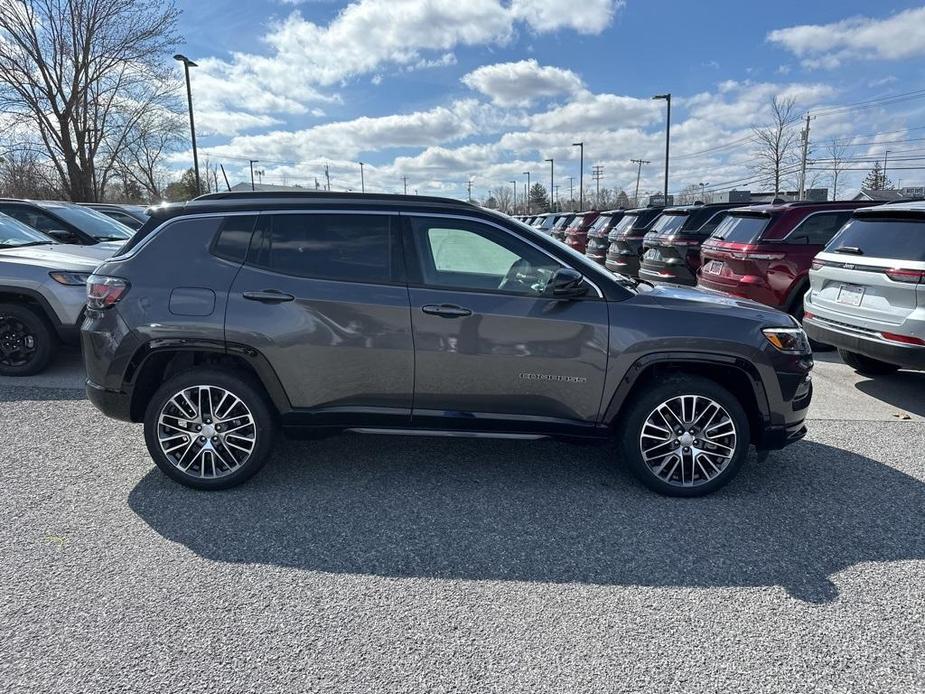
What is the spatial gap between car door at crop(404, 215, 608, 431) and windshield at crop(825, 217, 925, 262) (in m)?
3.47

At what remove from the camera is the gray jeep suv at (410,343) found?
11.8 feet

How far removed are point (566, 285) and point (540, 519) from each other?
54.1 inches

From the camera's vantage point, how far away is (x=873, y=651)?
2.45 meters

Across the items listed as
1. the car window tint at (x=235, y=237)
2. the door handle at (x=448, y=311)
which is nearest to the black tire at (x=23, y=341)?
the car window tint at (x=235, y=237)

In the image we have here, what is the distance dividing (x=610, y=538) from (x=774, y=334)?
5.33 ft

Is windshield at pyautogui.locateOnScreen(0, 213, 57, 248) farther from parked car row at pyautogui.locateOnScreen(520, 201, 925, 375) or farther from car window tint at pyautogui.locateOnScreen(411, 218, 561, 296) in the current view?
parked car row at pyautogui.locateOnScreen(520, 201, 925, 375)

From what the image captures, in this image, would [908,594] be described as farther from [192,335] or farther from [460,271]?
[192,335]

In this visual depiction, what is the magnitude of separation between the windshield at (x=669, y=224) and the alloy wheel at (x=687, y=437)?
7276 millimetres

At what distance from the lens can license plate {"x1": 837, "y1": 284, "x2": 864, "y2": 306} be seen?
554 centimetres

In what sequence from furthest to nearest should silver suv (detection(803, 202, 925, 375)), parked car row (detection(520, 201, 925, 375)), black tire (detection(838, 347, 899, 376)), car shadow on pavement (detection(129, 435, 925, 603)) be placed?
black tire (detection(838, 347, 899, 376)) → parked car row (detection(520, 201, 925, 375)) → silver suv (detection(803, 202, 925, 375)) → car shadow on pavement (detection(129, 435, 925, 603))

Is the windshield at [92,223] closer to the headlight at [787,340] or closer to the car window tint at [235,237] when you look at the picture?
the car window tint at [235,237]

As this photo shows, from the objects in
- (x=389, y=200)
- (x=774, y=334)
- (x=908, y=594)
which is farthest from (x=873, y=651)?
(x=389, y=200)

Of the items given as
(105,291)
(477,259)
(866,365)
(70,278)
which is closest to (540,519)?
(477,259)

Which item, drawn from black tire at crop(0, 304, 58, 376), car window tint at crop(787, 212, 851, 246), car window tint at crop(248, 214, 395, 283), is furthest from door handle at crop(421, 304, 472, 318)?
car window tint at crop(787, 212, 851, 246)
